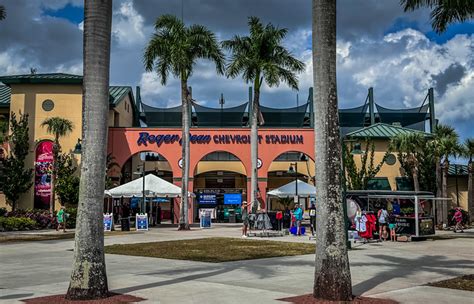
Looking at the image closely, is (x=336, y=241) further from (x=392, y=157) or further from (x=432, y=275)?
(x=392, y=157)

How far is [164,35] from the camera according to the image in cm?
3347

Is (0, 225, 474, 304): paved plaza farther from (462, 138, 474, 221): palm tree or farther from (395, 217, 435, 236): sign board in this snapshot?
(462, 138, 474, 221): palm tree

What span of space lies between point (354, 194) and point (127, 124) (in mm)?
30969

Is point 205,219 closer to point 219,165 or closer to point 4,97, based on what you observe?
point 219,165

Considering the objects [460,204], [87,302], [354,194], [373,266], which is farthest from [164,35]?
[460,204]

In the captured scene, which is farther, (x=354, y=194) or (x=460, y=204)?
(x=460, y=204)

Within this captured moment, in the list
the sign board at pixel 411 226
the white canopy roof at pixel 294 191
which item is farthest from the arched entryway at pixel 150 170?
the sign board at pixel 411 226

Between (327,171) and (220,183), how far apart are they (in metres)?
44.2

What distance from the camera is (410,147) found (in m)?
42.6

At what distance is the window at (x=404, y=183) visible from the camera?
45406mm

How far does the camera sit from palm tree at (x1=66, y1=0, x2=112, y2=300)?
931 cm

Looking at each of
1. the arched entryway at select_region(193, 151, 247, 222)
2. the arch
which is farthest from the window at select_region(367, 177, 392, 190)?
the arch

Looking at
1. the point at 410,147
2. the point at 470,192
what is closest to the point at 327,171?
the point at 410,147

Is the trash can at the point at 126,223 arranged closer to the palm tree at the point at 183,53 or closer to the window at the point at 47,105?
the palm tree at the point at 183,53
